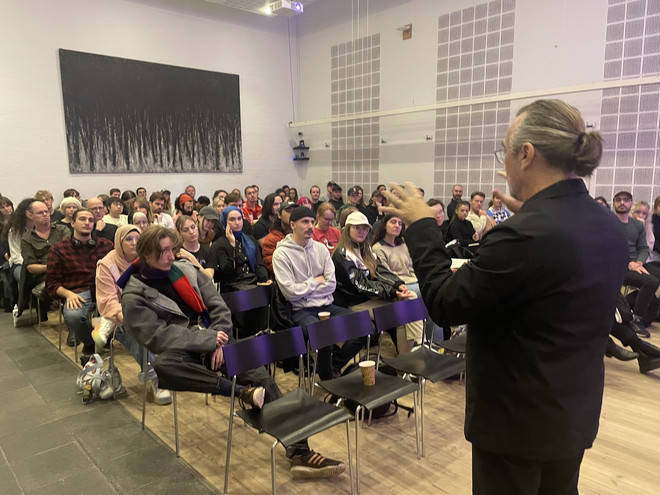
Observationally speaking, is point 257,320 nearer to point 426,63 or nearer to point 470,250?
point 470,250

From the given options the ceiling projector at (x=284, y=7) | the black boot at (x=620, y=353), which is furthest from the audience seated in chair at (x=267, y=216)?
the ceiling projector at (x=284, y=7)

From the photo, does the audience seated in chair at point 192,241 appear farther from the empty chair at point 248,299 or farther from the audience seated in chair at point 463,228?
the audience seated in chair at point 463,228

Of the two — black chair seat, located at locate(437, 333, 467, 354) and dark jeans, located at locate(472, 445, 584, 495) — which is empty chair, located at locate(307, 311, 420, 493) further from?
dark jeans, located at locate(472, 445, 584, 495)

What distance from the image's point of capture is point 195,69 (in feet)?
33.6

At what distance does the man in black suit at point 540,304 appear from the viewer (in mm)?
1047

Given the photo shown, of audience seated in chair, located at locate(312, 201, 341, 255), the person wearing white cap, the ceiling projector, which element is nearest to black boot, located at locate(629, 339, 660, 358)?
the person wearing white cap

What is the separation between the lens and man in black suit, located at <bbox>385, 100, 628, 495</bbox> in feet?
3.43

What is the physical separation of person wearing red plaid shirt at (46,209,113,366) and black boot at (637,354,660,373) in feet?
15.7

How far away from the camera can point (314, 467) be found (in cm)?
253

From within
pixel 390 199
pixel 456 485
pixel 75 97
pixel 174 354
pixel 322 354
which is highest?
pixel 75 97

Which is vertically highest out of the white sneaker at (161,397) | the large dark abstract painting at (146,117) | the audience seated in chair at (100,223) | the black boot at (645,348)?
the large dark abstract painting at (146,117)

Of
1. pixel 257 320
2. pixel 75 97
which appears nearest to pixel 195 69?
pixel 75 97

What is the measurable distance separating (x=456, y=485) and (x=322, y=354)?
133 centimetres

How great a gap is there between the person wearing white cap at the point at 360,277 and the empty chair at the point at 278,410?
1363 millimetres
